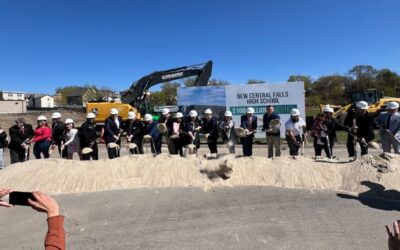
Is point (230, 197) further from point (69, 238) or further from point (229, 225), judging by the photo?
point (69, 238)

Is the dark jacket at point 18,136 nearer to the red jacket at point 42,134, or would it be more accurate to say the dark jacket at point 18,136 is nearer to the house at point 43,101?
the red jacket at point 42,134

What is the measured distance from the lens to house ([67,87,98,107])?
8510 centimetres

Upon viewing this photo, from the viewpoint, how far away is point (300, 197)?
6.25 meters

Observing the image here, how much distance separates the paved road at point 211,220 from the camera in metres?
4.78

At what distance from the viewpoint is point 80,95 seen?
89250mm

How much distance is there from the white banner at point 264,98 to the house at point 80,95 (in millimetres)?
70887

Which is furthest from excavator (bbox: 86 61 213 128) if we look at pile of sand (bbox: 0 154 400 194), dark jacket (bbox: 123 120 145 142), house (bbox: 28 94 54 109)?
house (bbox: 28 94 54 109)

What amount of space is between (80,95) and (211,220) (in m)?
88.8

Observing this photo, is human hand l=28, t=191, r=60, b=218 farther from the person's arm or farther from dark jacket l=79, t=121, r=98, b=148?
dark jacket l=79, t=121, r=98, b=148

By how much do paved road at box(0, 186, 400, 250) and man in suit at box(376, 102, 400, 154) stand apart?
7.41 ft

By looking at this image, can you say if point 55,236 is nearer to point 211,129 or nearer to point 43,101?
point 211,129

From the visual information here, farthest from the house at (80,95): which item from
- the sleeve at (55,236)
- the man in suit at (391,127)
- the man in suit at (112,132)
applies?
the sleeve at (55,236)

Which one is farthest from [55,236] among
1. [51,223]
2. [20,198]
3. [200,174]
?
[200,174]

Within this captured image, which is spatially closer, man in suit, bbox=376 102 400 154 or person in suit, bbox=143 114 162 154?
man in suit, bbox=376 102 400 154
